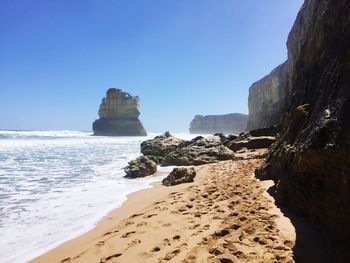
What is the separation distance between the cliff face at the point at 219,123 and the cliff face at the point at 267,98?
205 ft

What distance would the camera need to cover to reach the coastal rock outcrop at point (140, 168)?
1238cm

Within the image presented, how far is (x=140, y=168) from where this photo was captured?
12.6m

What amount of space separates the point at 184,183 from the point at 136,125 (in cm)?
7579

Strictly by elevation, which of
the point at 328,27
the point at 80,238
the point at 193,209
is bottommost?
the point at 80,238

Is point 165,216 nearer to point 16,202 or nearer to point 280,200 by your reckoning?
point 280,200

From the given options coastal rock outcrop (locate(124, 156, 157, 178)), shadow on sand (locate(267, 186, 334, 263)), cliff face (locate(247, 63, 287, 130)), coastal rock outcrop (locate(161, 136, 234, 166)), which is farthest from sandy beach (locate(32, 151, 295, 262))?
cliff face (locate(247, 63, 287, 130))

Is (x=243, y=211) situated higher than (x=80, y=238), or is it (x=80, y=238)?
(x=243, y=211)

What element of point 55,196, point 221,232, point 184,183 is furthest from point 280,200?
point 55,196

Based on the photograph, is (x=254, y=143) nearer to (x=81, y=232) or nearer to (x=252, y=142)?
(x=252, y=142)

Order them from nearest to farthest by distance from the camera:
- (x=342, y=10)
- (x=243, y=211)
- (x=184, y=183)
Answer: (x=342, y=10)
(x=243, y=211)
(x=184, y=183)

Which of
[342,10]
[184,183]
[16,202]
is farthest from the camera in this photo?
[184,183]

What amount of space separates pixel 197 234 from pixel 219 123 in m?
135

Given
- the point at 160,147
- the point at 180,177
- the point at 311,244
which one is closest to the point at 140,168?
the point at 180,177

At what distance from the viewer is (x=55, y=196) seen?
8.52m
